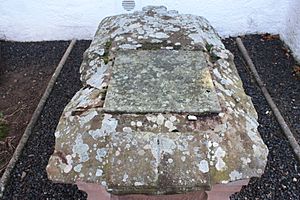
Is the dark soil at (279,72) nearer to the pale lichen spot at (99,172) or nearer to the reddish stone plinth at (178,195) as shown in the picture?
the reddish stone plinth at (178,195)

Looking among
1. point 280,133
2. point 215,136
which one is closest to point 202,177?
point 215,136

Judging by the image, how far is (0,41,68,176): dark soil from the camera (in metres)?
3.82

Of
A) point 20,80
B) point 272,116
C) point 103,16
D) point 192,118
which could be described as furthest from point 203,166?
point 103,16

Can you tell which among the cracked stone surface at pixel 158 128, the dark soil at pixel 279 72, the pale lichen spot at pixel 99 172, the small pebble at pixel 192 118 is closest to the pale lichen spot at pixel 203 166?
the cracked stone surface at pixel 158 128

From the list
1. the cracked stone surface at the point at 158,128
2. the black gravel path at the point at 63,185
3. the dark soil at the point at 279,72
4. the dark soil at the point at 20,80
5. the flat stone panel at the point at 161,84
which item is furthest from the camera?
the dark soil at the point at 279,72

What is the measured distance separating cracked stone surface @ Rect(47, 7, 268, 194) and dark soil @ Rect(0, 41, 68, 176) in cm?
155

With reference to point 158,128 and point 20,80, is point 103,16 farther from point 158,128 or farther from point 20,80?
point 158,128

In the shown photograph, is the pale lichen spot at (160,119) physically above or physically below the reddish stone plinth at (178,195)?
above

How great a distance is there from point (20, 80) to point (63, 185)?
2018 mm

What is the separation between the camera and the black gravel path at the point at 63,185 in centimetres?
306

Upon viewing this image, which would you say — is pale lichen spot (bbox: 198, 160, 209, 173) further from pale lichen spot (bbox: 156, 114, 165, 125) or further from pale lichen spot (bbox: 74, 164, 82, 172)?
pale lichen spot (bbox: 74, 164, 82, 172)

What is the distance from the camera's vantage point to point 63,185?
313cm

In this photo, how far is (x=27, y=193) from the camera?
3.07m

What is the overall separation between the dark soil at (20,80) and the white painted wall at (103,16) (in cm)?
21
